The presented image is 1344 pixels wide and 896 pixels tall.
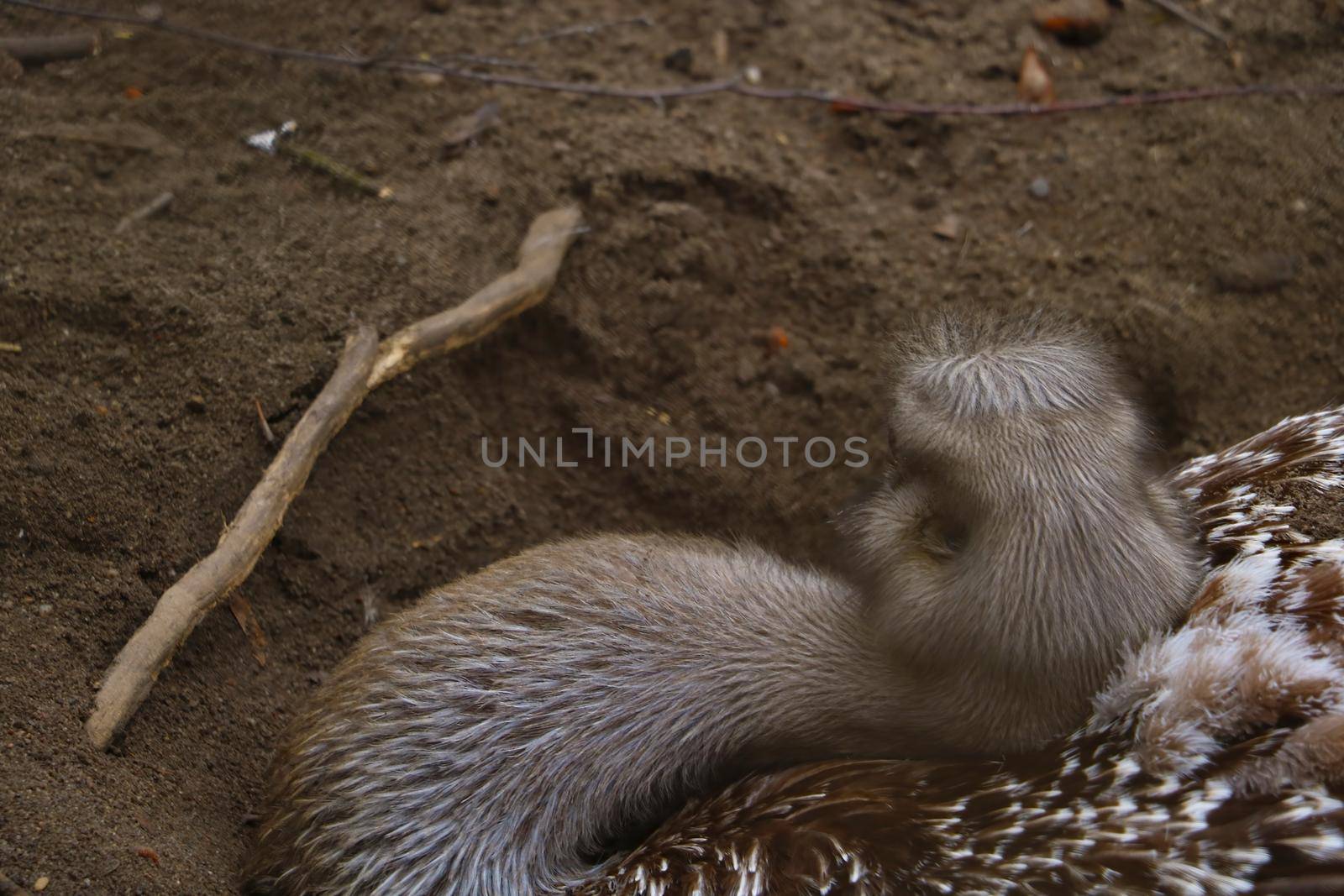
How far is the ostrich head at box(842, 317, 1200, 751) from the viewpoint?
216 cm

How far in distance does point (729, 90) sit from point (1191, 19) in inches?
74.7

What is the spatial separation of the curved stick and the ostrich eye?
1631 mm

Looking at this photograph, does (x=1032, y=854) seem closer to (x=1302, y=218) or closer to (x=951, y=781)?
(x=951, y=781)

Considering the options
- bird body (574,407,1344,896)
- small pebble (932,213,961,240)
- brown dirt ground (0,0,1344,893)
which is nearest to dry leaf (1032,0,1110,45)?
brown dirt ground (0,0,1344,893)

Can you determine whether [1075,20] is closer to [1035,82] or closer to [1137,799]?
[1035,82]

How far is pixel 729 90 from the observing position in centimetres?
420

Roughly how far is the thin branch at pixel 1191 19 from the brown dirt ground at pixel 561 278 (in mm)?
75

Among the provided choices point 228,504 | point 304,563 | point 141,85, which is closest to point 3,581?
point 228,504

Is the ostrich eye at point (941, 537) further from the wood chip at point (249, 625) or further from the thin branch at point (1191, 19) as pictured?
the thin branch at point (1191, 19)

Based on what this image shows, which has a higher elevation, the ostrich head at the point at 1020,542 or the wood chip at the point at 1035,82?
the wood chip at the point at 1035,82

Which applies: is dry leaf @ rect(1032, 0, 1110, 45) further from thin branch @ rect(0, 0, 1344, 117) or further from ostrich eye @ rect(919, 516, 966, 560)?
ostrich eye @ rect(919, 516, 966, 560)

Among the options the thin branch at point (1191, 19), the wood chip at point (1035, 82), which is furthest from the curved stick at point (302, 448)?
the thin branch at point (1191, 19)

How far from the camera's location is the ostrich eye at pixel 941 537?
2.32 metres

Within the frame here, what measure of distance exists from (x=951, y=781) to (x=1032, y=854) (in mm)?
245
